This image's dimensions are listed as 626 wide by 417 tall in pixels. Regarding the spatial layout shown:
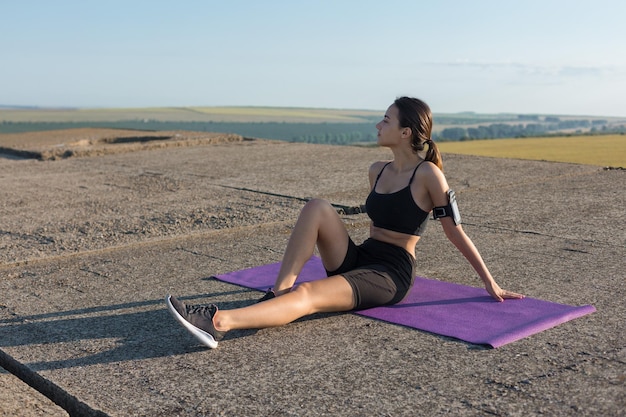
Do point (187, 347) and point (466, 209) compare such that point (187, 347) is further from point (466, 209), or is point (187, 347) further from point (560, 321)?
point (466, 209)

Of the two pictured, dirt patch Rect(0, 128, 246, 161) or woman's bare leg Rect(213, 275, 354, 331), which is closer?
woman's bare leg Rect(213, 275, 354, 331)

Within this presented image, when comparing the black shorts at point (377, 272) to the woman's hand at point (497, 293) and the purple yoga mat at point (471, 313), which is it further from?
the woman's hand at point (497, 293)

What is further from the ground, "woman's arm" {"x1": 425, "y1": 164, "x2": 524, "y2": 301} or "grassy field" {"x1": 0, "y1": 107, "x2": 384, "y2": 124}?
"woman's arm" {"x1": 425, "y1": 164, "x2": 524, "y2": 301}

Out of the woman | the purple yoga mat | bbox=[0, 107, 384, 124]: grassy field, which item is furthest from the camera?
bbox=[0, 107, 384, 124]: grassy field

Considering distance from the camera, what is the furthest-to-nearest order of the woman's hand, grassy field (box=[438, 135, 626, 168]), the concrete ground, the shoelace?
grassy field (box=[438, 135, 626, 168]), the woman's hand, the shoelace, the concrete ground

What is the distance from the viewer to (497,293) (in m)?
4.12

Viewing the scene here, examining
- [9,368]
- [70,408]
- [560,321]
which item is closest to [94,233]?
[9,368]

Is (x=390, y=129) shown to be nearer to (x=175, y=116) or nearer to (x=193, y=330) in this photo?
(x=193, y=330)

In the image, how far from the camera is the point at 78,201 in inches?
320

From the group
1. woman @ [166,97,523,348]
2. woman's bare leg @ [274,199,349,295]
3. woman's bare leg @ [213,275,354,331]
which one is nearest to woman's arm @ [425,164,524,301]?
woman @ [166,97,523,348]

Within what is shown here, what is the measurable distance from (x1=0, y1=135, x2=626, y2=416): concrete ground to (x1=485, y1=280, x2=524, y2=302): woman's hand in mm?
262

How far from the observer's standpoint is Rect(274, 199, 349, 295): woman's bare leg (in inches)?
153

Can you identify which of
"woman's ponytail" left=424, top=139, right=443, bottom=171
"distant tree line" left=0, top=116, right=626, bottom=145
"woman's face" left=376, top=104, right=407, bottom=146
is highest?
"woman's face" left=376, top=104, right=407, bottom=146

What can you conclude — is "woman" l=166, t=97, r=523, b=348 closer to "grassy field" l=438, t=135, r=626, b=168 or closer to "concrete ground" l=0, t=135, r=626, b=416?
"concrete ground" l=0, t=135, r=626, b=416
